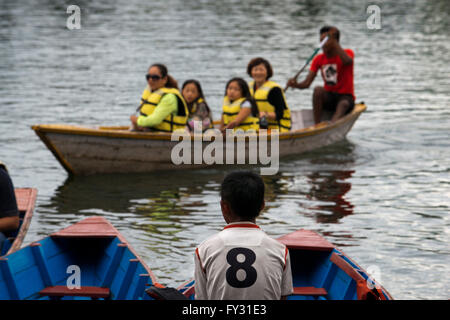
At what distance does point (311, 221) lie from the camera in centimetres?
930

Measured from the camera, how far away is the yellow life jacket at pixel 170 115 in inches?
431

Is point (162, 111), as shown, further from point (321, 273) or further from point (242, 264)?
point (242, 264)

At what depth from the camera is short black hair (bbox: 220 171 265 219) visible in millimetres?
4145

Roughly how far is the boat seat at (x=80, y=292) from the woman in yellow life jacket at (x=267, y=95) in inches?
226

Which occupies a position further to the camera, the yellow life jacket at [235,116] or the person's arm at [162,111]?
the yellow life jacket at [235,116]

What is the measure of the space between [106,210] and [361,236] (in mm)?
3397

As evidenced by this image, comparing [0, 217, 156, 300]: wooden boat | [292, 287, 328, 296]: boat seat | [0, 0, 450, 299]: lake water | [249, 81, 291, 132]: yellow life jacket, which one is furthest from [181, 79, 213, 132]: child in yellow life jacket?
[292, 287, 328, 296]: boat seat

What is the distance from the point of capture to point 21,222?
25.8 feet

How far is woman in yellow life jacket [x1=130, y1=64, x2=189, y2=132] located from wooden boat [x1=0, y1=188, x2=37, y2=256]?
2.85m

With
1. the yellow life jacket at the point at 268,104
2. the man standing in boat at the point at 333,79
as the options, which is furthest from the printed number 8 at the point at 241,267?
the man standing in boat at the point at 333,79

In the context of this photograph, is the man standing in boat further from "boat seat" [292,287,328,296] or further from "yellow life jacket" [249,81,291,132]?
"boat seat" [292,287,328,296]

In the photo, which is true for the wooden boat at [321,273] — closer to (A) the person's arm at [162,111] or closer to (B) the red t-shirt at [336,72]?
(A) the person's arm at [162,111]
